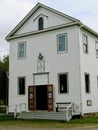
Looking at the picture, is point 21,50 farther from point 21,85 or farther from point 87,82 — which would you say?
point 87,82

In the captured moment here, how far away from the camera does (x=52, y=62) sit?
2339 centimetres

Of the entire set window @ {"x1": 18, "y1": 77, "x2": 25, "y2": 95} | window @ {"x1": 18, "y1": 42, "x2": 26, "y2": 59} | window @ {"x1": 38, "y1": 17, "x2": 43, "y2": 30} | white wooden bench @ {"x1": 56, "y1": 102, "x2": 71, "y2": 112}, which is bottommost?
white wooden bench @ {"x1": 56, "y1": 102, "x2": 71, "y2": 112}

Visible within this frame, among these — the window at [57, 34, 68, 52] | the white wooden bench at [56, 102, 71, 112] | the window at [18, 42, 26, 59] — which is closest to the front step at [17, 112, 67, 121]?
the white wooden bench at [56, 102, 71, 112]

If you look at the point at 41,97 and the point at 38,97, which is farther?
the point at 38,97

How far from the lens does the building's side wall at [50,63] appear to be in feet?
72.2

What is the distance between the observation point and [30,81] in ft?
80.5

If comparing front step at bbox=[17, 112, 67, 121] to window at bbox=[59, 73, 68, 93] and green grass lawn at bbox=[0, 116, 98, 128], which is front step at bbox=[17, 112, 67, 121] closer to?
green grass lawn at bbox=[0, 116, 98, 128]

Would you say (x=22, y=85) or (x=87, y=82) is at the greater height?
(x=87, y=82)

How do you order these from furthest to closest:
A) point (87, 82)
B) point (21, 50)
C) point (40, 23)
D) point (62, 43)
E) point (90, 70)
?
1. point (21, 50)
2. point (40, 23)
3. point (90, 70)
4. point (87, 82)
5. point (62, 43)

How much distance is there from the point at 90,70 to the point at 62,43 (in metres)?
3.45

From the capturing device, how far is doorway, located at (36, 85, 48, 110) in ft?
77.3

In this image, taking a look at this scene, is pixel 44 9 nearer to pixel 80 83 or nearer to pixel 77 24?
pixel 77 24

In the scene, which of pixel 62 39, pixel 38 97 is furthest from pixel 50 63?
pixel 38 97

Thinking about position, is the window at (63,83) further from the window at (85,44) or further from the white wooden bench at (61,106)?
the window at (85,44)
